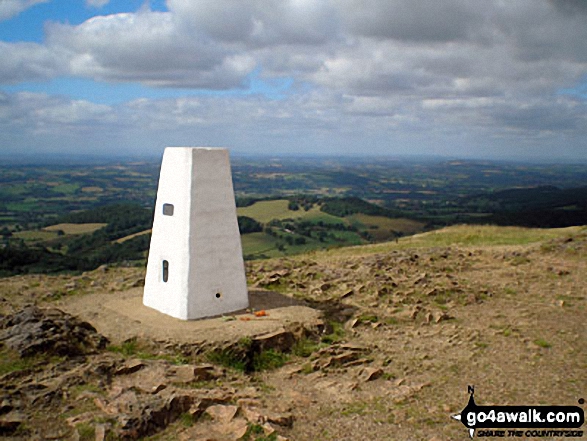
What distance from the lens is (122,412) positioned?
26.6 feet

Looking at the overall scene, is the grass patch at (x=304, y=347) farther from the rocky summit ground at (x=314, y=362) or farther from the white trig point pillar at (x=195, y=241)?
the white trig point pillar at (x=195, y=241)

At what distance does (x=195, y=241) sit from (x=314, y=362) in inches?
176

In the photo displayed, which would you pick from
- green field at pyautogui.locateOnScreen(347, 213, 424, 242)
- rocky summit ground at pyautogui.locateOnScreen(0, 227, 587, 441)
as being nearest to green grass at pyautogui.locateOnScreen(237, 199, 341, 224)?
green field at pyautogui.locateOnScreen(347, 213, 424, 242)

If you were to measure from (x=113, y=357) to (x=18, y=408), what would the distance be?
2574 mm

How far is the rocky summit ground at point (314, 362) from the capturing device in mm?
8211

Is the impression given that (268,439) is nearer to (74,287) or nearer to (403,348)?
(403,348)

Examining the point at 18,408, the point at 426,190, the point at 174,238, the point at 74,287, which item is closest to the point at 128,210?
the point at 74,287

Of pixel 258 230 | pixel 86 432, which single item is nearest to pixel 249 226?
pixel 258 230

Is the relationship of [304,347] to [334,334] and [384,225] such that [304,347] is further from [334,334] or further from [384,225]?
[384,225]

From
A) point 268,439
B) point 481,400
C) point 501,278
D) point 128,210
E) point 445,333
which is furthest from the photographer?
point 128,210

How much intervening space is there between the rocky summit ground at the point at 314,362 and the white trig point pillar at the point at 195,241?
1.01 meters

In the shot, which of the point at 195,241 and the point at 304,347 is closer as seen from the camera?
the point at 304,347

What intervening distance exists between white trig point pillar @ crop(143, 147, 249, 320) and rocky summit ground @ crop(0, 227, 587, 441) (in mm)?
1014

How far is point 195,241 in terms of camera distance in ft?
42.9
